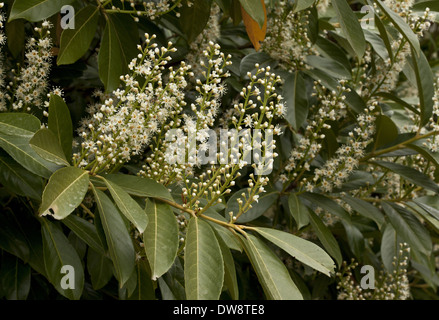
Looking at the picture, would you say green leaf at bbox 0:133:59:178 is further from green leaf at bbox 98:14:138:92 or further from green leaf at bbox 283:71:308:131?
green leaf at bbox 283:71:308:131

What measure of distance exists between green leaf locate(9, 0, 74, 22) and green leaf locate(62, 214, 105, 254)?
462mm

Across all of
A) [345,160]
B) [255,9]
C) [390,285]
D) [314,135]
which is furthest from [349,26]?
[390,285]

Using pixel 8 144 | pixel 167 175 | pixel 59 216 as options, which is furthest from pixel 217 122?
pixel 59 216

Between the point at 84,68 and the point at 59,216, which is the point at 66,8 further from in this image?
the point at 59,216


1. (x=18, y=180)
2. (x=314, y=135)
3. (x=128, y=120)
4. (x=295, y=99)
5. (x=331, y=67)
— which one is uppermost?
(x=331, y=67)

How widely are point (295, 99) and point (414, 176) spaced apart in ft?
1.55

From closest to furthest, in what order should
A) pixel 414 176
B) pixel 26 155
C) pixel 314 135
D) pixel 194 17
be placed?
pixel 26 155, pixel 194 17, pixel 314 135, pixel 414 176

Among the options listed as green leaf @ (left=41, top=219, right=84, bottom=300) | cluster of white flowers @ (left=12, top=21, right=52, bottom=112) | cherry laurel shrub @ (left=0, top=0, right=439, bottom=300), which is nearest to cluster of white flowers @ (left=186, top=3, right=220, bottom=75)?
cherry laurel shrub @ (left=0, top=0, right=439, bottom=300)

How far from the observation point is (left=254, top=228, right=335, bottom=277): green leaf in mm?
986

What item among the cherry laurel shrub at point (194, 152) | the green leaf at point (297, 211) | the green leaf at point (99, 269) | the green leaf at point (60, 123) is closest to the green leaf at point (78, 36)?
the cherry laurel shrub at point (194, 152)

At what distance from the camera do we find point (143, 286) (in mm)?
1224

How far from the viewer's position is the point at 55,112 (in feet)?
3.59

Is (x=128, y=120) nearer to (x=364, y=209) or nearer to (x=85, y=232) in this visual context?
(x=85, y=232)

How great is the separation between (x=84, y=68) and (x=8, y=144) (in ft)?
1.82
